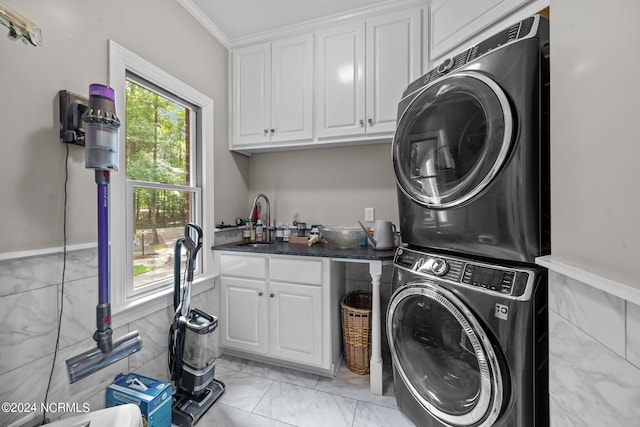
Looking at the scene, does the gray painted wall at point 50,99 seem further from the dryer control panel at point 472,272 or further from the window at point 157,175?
the dryer control panel at point 472,272

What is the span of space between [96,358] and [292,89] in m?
2.14

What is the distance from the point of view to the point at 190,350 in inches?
60.2

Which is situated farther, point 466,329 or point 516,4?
point 516,4

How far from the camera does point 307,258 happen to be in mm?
1776

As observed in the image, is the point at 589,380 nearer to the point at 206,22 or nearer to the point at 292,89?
the point at 292,89

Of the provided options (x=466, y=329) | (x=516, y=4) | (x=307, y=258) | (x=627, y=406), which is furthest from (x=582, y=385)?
(x=516, y=4)

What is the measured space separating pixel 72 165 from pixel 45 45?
522mm

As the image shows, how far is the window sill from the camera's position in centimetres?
136

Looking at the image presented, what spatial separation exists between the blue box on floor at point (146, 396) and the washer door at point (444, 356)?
1.25 metres

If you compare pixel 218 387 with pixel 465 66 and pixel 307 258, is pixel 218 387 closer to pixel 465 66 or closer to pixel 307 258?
pixel 307 258

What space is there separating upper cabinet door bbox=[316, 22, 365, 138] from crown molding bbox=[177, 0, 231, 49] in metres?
0.86

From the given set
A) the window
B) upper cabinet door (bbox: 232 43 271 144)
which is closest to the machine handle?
the window

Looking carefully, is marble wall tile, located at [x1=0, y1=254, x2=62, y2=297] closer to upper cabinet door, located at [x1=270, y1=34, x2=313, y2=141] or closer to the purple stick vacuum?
the purple stick vacuum

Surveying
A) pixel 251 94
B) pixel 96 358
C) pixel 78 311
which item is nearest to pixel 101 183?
pixel 78 311
